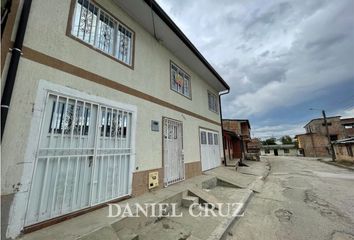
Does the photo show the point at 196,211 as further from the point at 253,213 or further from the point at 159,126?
the point at 159,126

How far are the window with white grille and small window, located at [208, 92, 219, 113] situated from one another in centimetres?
727

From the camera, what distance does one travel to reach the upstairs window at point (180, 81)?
776 cm

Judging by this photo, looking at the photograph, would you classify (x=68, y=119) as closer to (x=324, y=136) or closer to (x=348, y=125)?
(x=324, y=136)

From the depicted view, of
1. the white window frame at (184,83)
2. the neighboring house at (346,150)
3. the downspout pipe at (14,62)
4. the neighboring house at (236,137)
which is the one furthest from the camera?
the neighboring house at (236,137)

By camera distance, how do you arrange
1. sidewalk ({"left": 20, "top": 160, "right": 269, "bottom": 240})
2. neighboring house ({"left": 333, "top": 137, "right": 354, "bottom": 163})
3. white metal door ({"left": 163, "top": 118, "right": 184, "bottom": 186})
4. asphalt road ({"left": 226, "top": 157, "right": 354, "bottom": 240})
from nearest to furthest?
sidewalk ({"left": 20, "top": 160, "right": 269, "bottom": 240}) < asphalt road ({"left": 226, "top": 157, "right": 354, "bottom": 240}) < white metal door ({"left": 163, "top": 118, "right": 184, "bottom": 186}) < neighboring house ({"left": 333, "top": 137, "right": 354, "bottom": 163})

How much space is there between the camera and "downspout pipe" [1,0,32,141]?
2.68 m

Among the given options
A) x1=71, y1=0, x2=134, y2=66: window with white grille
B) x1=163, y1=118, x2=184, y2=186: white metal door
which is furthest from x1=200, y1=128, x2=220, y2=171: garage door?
x1=71, y1=0, x2=134, y2=66: window with white grille

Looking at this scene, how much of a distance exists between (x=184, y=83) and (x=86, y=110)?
221 inches

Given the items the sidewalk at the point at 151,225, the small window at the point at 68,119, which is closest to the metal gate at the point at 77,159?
the small window at the point at 68,119

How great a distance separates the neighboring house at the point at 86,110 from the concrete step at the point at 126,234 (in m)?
0.97

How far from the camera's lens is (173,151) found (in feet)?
23.2

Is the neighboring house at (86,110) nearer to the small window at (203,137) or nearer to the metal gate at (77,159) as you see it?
the metal gate at (77,159)

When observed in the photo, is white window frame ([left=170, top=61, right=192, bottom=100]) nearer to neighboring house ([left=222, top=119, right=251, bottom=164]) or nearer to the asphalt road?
the asphalt road

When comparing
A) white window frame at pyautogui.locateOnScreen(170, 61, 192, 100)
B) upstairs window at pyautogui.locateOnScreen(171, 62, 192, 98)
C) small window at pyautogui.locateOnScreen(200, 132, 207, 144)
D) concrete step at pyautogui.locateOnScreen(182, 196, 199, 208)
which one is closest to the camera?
concrete step at pyautogui.locateOnScreen(182, 196, 199, 208)
